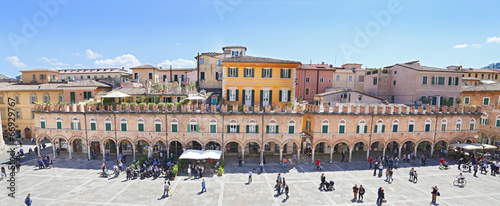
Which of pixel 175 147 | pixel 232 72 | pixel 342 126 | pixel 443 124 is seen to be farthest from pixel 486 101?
pixel 175 147

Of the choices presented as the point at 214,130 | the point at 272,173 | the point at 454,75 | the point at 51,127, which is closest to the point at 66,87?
the point at 51,127

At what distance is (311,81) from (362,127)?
751 inches

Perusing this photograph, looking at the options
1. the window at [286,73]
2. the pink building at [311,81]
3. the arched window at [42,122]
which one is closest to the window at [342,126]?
the window at [286,73]

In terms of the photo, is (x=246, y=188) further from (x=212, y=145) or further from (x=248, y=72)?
(x=248, y=72)

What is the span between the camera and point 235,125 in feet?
86.6

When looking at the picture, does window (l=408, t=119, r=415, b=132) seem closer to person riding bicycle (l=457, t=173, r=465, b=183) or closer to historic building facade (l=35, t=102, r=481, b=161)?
historic building facade (l=35, t=102, r=481, b=161)

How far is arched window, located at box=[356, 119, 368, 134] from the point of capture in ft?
89.3

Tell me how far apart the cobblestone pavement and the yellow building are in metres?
8.68

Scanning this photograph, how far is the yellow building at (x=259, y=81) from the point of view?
95.1 feet

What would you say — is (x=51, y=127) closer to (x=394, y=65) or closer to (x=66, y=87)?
(x=66, y=87)

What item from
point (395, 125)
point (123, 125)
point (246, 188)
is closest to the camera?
point (246, 188)

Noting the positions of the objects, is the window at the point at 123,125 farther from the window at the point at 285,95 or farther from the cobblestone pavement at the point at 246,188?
the window at the point at 285,95

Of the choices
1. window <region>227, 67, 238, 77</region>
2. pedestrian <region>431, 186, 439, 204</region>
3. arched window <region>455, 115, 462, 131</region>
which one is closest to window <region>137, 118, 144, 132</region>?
window <region>227, 67, 238, 77</region>

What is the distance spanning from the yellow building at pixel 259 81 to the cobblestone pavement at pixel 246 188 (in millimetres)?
8676
